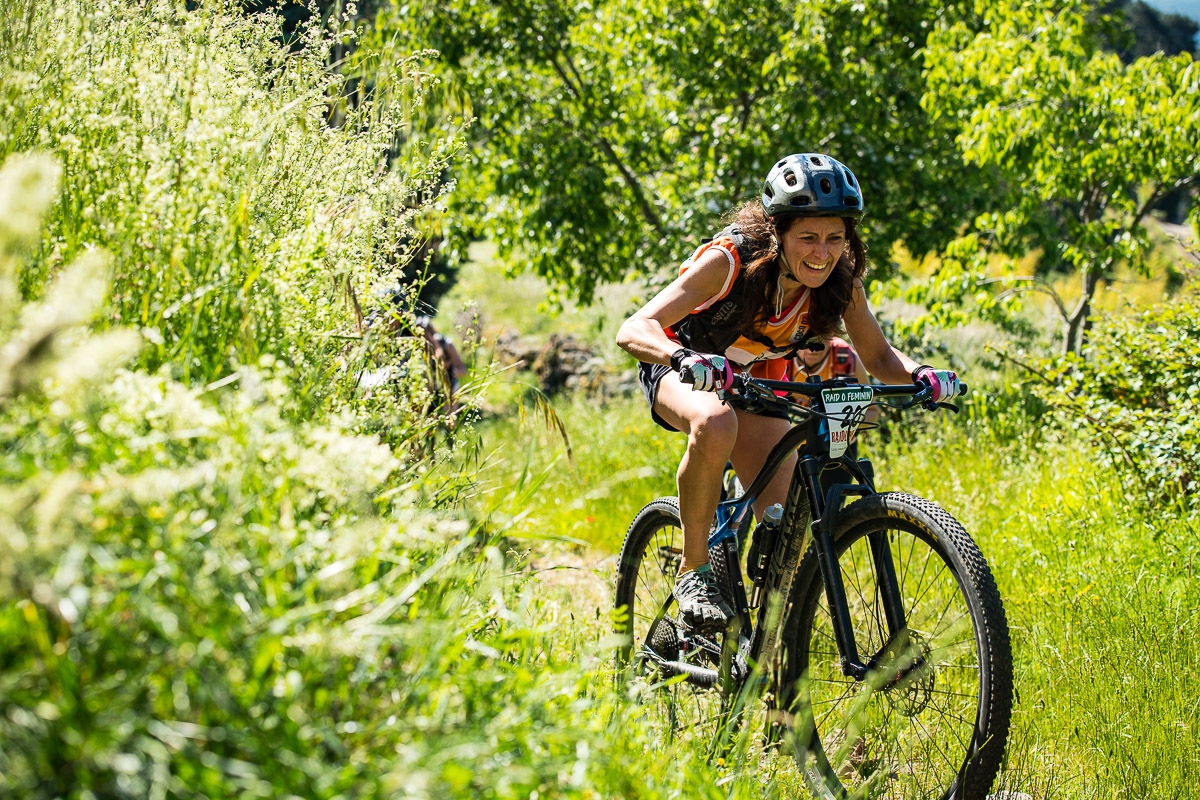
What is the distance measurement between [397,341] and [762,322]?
5.27ft

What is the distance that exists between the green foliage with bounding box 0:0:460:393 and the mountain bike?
1.30m

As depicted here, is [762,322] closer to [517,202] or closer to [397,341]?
[397,341]

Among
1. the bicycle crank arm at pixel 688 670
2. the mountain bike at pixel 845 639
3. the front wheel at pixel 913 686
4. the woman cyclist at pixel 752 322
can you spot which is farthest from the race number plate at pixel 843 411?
the bicycle crank arm at pixel 688 670

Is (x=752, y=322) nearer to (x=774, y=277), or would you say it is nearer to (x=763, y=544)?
(x=774, y=277)

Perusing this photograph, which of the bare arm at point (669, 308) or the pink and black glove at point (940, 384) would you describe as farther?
the bare arm at point (669, 308)

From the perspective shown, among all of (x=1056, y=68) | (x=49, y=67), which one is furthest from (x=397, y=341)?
(x=1056, y=68)

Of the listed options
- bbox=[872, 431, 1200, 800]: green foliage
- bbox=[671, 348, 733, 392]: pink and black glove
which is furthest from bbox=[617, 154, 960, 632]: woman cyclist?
bbox=[872, 431, 1200, 800]: green foliage

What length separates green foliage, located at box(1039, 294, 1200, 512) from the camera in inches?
187

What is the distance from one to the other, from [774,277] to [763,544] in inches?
41.4

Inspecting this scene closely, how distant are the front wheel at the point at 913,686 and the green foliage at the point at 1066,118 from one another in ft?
14.8

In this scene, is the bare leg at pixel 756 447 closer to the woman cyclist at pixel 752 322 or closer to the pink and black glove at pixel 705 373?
the woman cyclist at pixel 752 322

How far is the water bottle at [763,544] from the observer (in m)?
3.61

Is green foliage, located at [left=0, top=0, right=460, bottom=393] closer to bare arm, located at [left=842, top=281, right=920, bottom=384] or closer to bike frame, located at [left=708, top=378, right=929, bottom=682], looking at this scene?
bike frame, located at [left=708, top=378, right=929, bottom=682]

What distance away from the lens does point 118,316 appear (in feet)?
6.66
